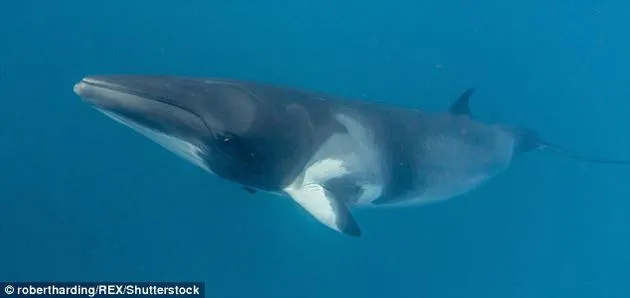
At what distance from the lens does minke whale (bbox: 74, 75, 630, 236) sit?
7086 millimetres

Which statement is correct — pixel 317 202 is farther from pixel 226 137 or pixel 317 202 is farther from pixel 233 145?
pixel 226 137

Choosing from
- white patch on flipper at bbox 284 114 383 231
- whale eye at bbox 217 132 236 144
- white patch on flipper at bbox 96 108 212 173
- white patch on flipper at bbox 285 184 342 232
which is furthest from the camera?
white patch on flipper at bbox 284 114 383 231

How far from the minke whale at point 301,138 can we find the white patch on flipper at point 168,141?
0.01 metres

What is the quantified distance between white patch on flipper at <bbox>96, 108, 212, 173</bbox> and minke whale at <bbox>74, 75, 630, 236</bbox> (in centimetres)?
1

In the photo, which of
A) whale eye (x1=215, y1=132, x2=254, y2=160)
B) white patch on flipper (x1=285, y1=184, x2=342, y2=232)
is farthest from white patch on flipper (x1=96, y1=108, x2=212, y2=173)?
white patch on flipper (x1=285, y1=184, x2=342, y2=232)

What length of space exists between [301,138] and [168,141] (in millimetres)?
1849

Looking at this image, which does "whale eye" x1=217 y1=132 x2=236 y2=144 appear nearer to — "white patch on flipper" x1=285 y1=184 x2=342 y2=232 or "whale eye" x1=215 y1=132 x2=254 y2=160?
"whale eye" x1=215 y1=132 x2=254 y2=160

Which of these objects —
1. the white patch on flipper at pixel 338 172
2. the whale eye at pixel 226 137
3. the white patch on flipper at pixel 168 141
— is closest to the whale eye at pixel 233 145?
the whale eye at pixel 226 137

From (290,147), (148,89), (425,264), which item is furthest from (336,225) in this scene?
(425,264)

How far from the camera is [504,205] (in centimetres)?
2069

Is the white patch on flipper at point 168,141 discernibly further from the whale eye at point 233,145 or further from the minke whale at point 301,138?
the whale eye at point 233,145

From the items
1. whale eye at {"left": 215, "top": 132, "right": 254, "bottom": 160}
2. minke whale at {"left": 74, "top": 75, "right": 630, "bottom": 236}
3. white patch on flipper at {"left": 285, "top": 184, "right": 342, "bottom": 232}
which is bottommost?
white patch on flipper at {"left": 285, "top": 184, "right": 342, "bottom": 232}

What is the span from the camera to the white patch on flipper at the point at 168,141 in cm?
704

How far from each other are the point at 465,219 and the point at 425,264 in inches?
80.1
